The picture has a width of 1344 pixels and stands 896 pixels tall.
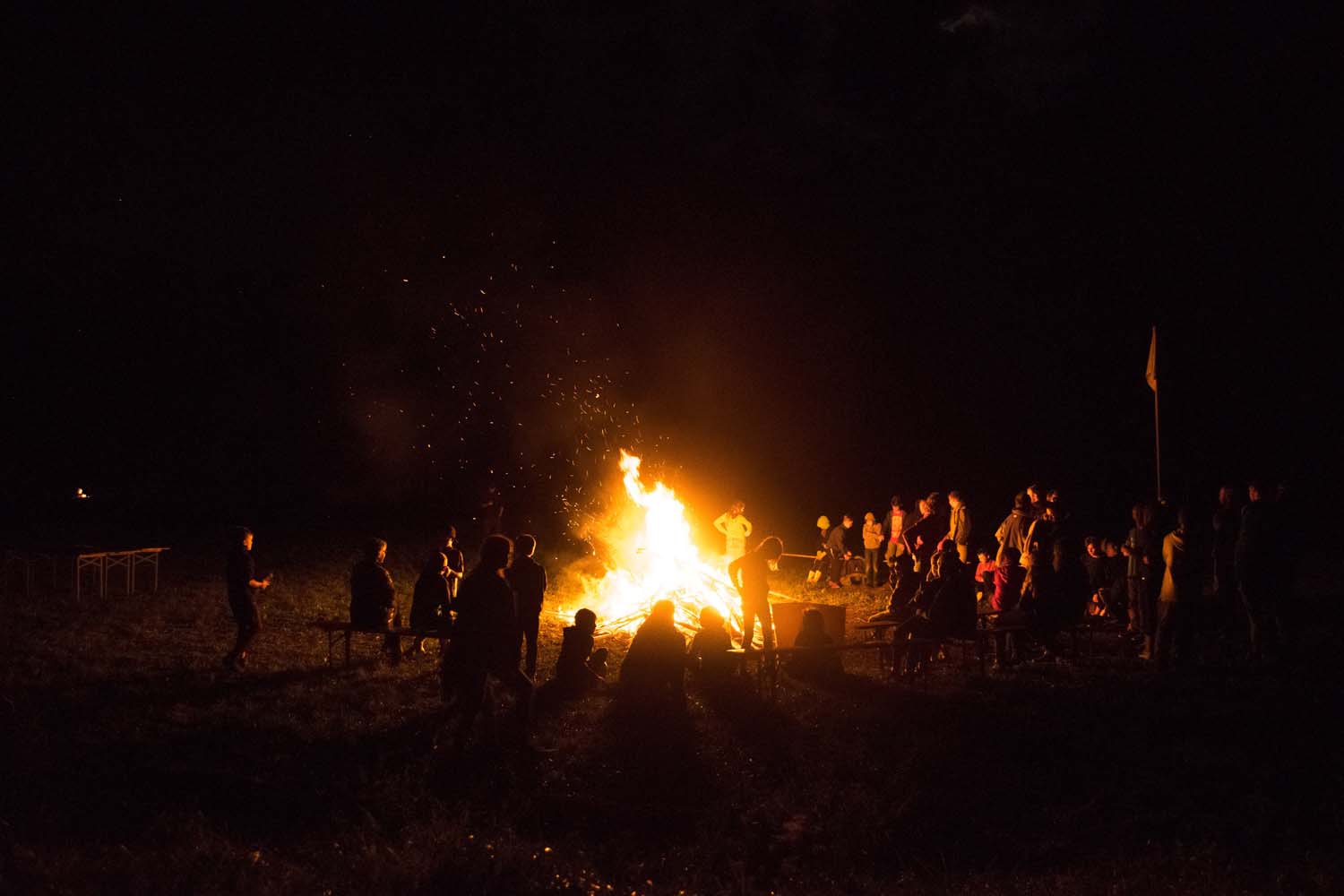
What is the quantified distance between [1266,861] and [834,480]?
1057 inches

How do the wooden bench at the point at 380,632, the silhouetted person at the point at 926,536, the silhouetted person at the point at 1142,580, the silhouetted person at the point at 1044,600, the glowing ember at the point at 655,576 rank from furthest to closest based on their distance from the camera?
1. the silhouetted person at the point at 926,536
2. the glowing ember at the point at 655,576
3. the silhouetted person at the point at 1142,580
4. the silhouetted person at the point at 1044,600
5. the wooden bench at the point at 380,632

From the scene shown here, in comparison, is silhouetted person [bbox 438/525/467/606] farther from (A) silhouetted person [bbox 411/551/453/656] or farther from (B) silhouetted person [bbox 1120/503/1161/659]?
(B) silhouetted person [bbox 1120/503/1161/659]

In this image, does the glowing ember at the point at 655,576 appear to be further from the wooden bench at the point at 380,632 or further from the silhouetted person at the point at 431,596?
the wooden bench at the point at 380,632

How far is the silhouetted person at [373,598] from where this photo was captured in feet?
35.6

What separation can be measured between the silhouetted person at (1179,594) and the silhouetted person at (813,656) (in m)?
3.49

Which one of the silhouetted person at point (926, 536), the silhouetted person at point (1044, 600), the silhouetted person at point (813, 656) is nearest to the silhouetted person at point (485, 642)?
the silhouetted person at point (813, 656)

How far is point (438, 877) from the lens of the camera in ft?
18.1

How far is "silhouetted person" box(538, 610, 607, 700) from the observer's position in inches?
383

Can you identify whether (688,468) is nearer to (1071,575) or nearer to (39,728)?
(1071,575)

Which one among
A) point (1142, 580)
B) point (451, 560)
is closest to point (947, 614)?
point (1142, 580)

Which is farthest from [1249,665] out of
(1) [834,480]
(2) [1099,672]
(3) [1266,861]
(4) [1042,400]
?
(4) [1042,400]

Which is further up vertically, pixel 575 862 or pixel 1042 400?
pixel 1042 400

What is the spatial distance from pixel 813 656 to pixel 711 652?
111cm

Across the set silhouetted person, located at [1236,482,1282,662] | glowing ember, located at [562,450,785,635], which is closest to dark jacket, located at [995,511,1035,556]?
silhouetted person, located at [1236,482,1282,662]
